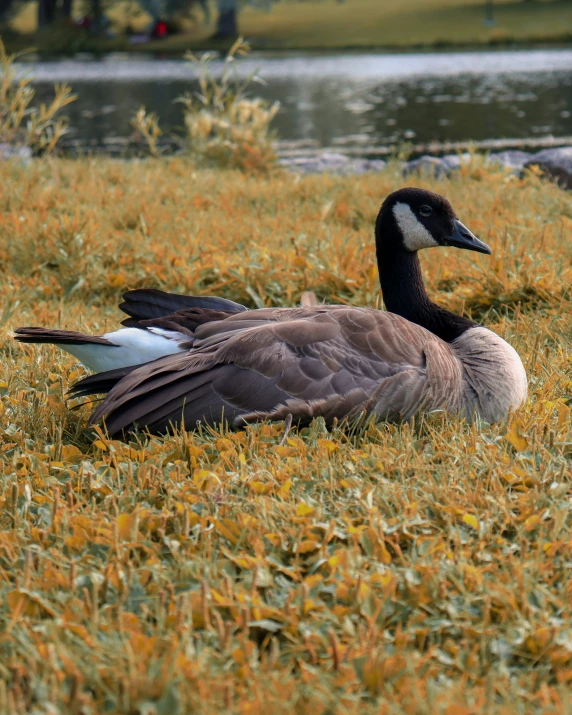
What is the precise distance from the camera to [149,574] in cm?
263

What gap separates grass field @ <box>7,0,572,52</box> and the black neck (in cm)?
4102

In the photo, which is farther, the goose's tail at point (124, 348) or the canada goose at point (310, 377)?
the goose's tail at point (124, 348)

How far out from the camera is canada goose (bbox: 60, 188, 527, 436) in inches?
141

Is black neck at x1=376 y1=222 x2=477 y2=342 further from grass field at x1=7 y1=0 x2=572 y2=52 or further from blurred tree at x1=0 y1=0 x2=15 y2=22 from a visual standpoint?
blurred tree at x1=0 y1=0 x2=15 y2=22

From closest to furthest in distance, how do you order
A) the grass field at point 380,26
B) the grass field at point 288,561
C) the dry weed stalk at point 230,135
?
the grass field at point 288,561, the dry weed stalk at point 230,135, the grass field at point 380,26

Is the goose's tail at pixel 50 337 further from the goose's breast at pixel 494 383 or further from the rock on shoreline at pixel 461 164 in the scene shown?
the rock on shoreline at pixel 461 164

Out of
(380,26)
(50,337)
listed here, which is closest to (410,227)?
(50,337)

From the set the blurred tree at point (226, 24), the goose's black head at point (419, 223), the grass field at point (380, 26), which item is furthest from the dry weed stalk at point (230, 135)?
the blurred tree at point (226, 24)

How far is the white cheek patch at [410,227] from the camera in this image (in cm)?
440

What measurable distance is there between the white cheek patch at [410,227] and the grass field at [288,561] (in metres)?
0.80

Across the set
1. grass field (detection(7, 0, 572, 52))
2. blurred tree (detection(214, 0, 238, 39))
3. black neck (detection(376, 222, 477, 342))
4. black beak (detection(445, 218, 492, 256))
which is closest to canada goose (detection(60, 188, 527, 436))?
black neck (detection(376, 222, 477, 342))

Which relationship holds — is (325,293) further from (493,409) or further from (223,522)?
(223,522)

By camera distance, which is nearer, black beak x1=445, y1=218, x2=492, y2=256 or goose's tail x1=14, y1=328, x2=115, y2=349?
goose's tail x1=14, y1=328, x2=115, y2=349

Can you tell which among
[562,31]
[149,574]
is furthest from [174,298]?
[562,31]
